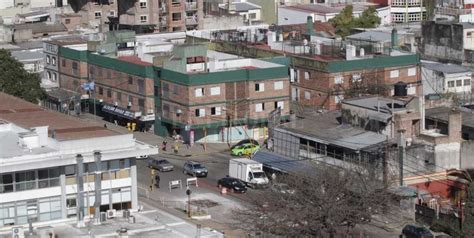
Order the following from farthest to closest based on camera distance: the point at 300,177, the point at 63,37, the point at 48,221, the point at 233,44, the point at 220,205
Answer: the point at 63,37, the point at 233,44, the point at 220,205, the point at 300,177, the point at 48,221

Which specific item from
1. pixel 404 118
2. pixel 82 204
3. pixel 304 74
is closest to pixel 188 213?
pixel 82 204

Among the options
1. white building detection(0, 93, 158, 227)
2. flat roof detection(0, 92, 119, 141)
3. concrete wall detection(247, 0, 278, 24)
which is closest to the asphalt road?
flat roof detection(0, 92, 119, 141)

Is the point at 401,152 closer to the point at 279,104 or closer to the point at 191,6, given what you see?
the point at 279,104

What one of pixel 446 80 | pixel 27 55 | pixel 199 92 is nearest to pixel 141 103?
pixel 199 92

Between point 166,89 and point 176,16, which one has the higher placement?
point 176,16

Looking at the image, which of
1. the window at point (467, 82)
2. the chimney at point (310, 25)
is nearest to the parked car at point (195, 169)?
the window at point (467, 82)

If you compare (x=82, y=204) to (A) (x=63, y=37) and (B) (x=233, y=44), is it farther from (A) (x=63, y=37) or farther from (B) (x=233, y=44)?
(A) (x=63, y=37)
